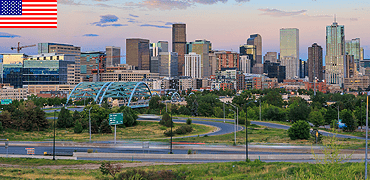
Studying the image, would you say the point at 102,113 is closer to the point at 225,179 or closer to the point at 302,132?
the point at 302,132

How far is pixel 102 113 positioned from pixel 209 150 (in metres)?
36.2

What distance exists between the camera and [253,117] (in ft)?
362

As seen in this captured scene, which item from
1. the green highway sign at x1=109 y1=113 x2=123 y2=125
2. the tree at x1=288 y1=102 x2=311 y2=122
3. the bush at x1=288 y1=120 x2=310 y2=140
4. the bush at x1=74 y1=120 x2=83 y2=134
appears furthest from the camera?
the tree at x1=288 y1=102 x2=311 y2=122

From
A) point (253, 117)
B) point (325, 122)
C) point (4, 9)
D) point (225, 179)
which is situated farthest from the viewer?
point (253, 117)

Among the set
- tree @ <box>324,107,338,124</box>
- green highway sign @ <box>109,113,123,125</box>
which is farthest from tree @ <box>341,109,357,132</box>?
green highway sign @ <box>109,113,123,125</box>

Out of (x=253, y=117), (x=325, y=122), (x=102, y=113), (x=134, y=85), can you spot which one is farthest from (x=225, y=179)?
(x=134, y=85)

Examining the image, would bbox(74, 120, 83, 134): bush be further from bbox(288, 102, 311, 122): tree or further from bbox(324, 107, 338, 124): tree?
bbox(324, 107, 338, 124): tree

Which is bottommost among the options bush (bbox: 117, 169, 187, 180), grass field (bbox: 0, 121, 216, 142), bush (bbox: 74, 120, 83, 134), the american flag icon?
grass field (bbox: 0, 121, 216, 142)

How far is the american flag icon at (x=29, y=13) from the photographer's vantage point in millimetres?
37969

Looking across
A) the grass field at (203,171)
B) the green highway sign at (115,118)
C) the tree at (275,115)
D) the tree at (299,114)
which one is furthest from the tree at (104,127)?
the tree at (275,115)

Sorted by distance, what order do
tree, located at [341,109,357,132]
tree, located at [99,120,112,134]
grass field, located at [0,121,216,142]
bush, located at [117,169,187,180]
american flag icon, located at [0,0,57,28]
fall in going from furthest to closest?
tree, located at [341,109,357,132] → tree, located at [99,120,112,134] → grass field, located at [0,121,216,142] → american flag icon, located at [0,0,57,28] → bush, located at [117,169,187,180]

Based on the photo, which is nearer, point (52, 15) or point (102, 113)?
point (52, 15)

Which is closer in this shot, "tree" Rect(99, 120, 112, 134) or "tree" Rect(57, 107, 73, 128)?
"tree" Rect(99, 120, 112, 134)

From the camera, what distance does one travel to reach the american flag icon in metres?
38.0
